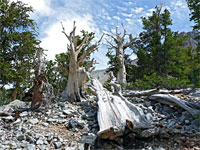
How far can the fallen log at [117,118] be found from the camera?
3.24 meters

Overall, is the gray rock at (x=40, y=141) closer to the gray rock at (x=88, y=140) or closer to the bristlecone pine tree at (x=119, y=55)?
the gray rock at (x=88, y=140)

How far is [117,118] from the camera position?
3.95 m

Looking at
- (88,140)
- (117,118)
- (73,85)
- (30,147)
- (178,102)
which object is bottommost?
(88,140)

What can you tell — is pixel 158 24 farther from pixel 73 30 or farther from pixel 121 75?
pixel 73 30

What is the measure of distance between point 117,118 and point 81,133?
103 cm

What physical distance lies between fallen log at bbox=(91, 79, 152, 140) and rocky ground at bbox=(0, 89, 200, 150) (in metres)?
0.19

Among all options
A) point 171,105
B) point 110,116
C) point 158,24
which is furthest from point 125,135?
point 158,24

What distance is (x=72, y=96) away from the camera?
7.11 meters

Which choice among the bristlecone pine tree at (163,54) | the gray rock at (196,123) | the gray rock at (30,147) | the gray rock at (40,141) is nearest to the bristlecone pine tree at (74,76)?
the gray rock at (40,141)

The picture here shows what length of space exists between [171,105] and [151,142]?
2319 millimetres

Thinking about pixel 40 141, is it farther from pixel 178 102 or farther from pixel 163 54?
pixel 163 54

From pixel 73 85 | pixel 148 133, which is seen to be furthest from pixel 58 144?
pixel 73 85

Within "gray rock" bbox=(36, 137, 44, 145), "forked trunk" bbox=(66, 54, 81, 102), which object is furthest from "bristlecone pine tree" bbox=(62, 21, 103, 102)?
"gray rock" bbox=(36, 137, 44, 145)

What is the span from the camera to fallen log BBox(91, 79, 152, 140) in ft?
10.6
